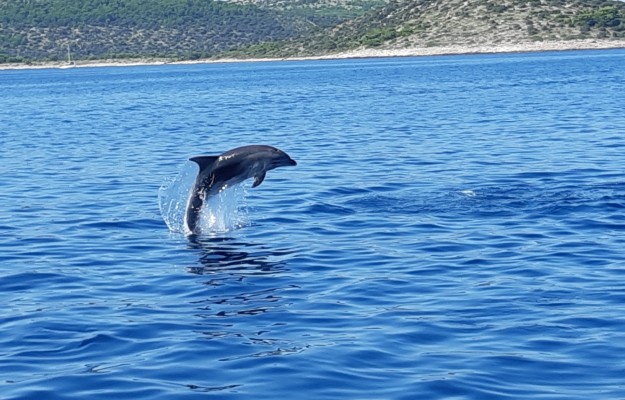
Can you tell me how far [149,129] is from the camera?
4788cm

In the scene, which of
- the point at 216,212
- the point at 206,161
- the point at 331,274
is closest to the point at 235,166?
the point at 206,161

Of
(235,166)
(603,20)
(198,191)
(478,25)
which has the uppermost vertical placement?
(235,166)

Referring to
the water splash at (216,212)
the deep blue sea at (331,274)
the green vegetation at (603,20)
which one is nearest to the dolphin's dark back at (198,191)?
the water splash at (216,212)

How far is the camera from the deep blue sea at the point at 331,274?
1228cm

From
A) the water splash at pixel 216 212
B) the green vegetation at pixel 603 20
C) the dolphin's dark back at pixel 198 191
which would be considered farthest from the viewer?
the green vegetation at pixel 603 20

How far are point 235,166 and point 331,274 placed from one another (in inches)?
109

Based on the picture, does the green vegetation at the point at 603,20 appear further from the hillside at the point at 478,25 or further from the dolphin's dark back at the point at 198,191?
the dolphin's dark back at the point at 198,191

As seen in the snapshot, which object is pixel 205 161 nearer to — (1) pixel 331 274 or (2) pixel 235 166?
(2) pixel 235 166

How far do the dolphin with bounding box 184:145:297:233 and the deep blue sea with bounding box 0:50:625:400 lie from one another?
1030 millimetres

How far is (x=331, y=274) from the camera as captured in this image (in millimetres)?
17109

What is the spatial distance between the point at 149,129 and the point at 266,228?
27.2 metres

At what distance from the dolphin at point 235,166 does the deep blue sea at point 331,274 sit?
1030 millimetres

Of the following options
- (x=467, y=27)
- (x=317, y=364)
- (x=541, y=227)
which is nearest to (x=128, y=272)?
(x=317, y=364)

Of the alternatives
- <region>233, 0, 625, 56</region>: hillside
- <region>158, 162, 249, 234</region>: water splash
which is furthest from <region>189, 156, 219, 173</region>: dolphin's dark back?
<region>233, 0, 625, 56</region>: hillside
